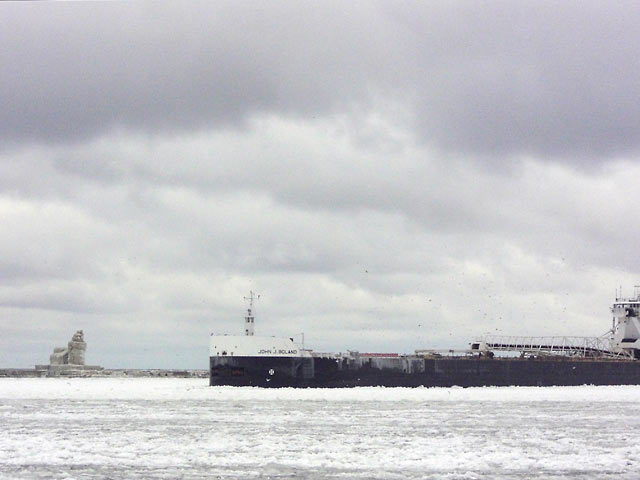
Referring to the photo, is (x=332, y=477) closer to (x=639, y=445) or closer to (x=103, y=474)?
(x=103, y=474)

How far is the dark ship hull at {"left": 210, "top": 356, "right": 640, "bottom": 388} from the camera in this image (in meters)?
57.8

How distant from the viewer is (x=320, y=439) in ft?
92.5

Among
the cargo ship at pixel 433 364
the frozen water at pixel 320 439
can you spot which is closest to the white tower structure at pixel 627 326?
the cargo ship at pixel 433 364

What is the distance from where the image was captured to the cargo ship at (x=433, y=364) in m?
57.6

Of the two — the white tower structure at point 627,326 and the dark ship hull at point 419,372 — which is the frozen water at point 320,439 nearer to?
the dark ship hull at point 419,372

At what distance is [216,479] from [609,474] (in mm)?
10349

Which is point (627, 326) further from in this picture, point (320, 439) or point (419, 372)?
point (320, 439)

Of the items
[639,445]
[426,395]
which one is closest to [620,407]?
[426,395]

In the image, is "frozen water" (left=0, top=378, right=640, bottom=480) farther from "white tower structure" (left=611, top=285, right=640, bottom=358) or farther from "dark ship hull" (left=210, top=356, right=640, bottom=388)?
"white tower structure" (left=611, top=285, right=640, bottom=358)

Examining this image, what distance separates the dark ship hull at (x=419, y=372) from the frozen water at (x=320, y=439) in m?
10.2

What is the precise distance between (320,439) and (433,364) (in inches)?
1457

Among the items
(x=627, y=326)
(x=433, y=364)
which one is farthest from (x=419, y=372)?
(x=627, y=326)

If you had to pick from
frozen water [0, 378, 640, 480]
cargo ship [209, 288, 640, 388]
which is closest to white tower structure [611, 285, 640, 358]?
cargo ship [209, 288, 640, 388]

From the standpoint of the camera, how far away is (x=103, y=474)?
68.8 ft
